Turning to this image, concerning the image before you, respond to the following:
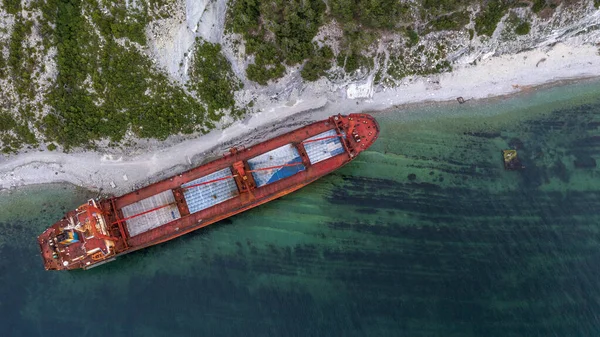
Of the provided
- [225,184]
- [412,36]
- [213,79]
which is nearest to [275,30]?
[213,79]

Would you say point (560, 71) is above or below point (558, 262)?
above

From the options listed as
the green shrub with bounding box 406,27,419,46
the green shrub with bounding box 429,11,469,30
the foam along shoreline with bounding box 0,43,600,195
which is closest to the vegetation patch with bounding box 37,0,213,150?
the foam along shoreline with bounding box 0,43,600,195

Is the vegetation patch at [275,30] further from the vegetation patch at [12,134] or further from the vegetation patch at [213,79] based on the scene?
the vegetation patch at [12,134]

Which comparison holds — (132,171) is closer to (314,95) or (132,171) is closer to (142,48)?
(142,48)

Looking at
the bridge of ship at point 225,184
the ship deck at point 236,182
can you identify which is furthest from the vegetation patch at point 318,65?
the bridge of ship at point 225,184

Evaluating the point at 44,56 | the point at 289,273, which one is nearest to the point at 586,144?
the point at 289,273

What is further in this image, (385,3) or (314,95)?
(314,95)

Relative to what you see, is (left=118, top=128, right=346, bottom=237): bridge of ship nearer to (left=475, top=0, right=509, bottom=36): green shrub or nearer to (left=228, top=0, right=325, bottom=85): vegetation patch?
(left=228, top=0, right=325, bottom=85): vegetation patch
